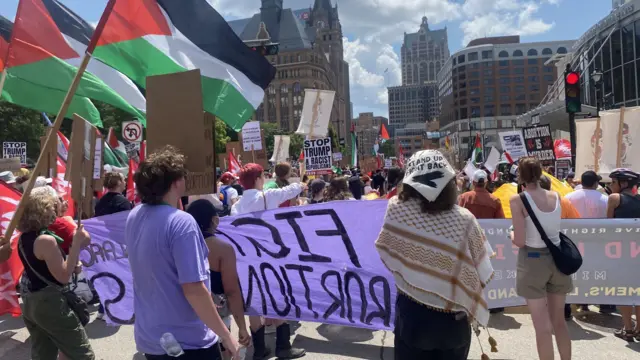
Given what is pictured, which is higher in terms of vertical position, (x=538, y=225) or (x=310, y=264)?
(x=538, y=225)

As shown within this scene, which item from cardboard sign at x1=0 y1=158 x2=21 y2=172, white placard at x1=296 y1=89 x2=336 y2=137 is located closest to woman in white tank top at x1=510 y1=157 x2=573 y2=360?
white placard at x1=296 y1=89 x2=336 y2=137

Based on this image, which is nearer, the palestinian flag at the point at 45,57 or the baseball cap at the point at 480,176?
the palestinian flag at the point at 45,57

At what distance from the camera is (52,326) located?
3.59m

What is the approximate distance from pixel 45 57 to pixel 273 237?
3.25m

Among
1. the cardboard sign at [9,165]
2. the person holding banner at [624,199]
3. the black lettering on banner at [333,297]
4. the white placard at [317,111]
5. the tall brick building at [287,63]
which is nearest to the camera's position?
the black lettering on banner at [333,297]

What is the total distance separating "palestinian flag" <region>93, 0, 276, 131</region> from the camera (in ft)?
15.9

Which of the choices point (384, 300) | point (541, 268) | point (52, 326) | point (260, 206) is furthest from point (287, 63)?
point (52, 326)

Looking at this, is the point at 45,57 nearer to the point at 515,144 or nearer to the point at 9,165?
the point at 9,165

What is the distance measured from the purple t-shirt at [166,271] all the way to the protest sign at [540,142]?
1153 centimetres

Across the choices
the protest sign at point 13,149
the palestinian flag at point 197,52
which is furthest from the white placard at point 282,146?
the palestinian flag at point 197,52

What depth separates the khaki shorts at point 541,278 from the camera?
3.91 meters

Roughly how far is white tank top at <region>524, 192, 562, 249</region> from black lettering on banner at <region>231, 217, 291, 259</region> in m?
2.12

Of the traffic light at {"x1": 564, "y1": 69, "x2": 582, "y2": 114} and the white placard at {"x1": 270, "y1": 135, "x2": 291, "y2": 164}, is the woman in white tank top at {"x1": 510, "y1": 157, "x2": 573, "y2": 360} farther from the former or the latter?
the white placard at {"x1": 270, "y1": 135, "x2": 291, "y2": 164}

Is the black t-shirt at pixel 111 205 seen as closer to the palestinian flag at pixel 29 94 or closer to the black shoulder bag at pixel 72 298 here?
the palestinian flag at pixel 29 94
